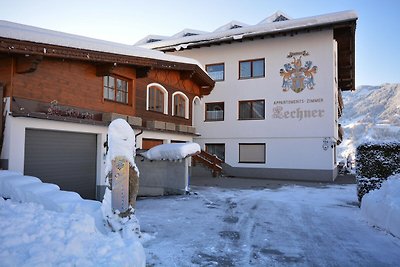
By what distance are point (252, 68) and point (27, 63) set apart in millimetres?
15806

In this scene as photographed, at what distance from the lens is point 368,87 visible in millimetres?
148750

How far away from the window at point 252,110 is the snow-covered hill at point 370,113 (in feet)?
213

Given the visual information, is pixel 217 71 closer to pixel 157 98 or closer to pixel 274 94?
pixel 274 94

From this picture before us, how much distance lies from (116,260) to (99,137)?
7.72m

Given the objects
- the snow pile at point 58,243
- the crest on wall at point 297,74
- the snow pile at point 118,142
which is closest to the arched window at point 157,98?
the crest on wall at point 297,74

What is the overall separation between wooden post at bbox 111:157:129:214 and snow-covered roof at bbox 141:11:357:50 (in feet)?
54.6

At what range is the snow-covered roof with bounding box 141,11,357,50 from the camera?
1828 cm

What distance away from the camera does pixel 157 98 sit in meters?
15.9

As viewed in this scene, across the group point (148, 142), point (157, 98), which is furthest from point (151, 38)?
point (148, 142)

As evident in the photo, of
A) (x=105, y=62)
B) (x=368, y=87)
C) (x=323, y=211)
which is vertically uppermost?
(x=368, y=87)

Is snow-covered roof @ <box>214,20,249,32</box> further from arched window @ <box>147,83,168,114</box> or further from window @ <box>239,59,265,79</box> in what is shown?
arched window @ <box>147,83,168,114</box>

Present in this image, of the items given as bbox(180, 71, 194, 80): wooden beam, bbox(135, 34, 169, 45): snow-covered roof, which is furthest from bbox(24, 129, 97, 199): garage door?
bbox(135, 34, 169, 45): snow-covered roof

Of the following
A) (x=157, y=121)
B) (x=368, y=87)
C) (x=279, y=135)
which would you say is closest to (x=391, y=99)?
(x=368, y=87)

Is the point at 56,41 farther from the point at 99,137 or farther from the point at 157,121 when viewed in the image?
the point at 157,121
